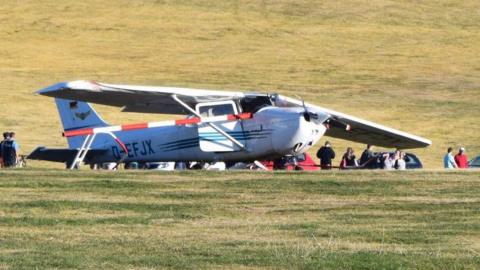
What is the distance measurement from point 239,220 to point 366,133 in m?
16.8

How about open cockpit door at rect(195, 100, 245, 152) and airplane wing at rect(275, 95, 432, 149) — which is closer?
open cockpit door at rect(195, 100, 245, 152)

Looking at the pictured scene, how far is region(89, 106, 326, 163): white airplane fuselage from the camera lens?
2894cm

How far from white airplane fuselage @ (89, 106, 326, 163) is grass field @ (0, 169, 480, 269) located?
5397mm

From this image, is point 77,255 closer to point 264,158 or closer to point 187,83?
point 264,158

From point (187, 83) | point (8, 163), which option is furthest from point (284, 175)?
point (187, 83)

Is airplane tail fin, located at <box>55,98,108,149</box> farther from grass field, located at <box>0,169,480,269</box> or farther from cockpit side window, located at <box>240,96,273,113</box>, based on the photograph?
A: grass field, located at <box>0,169,480,269</box>

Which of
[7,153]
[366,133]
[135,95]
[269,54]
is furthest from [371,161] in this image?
[269,54]

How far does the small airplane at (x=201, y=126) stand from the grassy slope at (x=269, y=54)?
1827cm

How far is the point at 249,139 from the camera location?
96.4ft

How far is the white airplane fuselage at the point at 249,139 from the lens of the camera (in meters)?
28.9

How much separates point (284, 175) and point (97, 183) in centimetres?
365

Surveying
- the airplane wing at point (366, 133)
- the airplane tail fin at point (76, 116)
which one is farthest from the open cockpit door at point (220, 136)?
the airplane tail fin at point (76, 116)

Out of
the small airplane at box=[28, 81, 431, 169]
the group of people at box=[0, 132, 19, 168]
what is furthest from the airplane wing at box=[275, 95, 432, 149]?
the group of people at box=[0, 132, 19, 168]

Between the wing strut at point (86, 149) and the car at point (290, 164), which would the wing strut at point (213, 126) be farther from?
the wing strut at point (86, 149)
